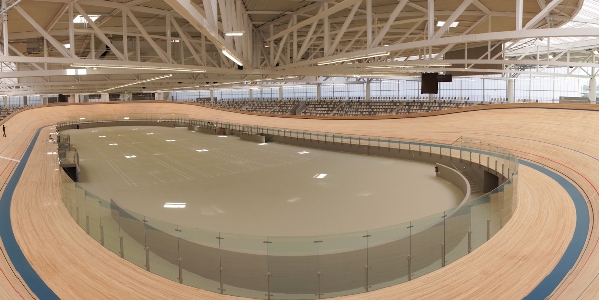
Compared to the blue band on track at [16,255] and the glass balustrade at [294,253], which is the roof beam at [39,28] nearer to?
the blue band on track at [16,255]

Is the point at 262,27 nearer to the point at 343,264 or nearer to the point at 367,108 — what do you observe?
the point at 343,264

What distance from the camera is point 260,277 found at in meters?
6.02

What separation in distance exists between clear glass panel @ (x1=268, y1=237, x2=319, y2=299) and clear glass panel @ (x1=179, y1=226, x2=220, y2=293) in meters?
0.78

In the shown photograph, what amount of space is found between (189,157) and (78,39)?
22.6 ft

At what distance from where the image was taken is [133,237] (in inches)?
272

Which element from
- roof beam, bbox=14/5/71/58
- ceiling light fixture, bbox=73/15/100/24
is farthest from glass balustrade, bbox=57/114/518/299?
ceiling light fixture, bbox=73/15/100/24

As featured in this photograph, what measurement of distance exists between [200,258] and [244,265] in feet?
2.17

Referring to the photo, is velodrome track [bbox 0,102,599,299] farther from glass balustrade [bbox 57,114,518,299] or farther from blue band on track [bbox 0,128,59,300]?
glass balustrade [bbox 57,114,518,299]

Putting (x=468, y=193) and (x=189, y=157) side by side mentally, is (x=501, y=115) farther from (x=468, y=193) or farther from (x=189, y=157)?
(x=189, y=157)

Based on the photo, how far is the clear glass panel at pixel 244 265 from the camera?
236 inches

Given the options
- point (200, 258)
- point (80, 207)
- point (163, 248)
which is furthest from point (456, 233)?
point (80, 207)

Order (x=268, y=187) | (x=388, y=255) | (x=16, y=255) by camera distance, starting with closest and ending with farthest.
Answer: (x=388, y=255)
(x=16, y=255)
(x=268, y=187)

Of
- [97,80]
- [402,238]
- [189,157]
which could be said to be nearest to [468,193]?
[402,238]

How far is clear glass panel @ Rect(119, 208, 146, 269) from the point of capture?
264 inches
